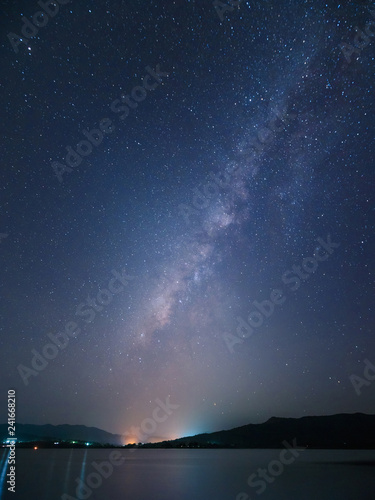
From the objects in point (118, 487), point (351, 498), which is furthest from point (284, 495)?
point (118, 487)

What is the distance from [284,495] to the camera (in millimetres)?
31328

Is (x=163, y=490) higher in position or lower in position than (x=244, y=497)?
higher

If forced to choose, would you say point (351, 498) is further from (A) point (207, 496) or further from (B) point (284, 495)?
(A) point (207, 496)

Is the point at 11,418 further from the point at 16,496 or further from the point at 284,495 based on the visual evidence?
the point at 284,495

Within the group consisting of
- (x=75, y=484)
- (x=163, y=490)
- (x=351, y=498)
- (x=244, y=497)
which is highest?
(x=75, y=484)

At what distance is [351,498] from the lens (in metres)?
29.3

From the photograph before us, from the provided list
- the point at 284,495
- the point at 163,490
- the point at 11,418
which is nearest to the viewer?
the point at 11,418

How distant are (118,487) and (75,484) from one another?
4260 millimetres

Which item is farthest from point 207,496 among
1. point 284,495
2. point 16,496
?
point 16,496

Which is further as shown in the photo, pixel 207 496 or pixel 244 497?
pixel 207 496

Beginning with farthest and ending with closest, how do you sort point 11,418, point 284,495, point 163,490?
point 163,490 < point 284,495 < point 11,418

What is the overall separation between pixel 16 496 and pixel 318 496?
23.1m

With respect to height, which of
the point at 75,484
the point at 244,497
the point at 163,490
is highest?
the point at 75,484

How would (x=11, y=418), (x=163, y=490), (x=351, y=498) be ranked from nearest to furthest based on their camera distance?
(x=11, y=418), (x=351, y=498), (x=163, y=490)
